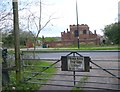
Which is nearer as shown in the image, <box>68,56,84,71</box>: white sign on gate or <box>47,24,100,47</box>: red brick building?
<box>68,56,84,71</box>: white sign on gate

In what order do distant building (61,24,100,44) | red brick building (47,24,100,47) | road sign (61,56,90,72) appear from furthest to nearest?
distant building (61,24,100,44) → red brick building (47,24,100,47) → road sign (61,56,90,72)

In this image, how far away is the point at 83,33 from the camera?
2325 inches

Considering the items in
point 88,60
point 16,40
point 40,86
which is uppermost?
point 16,40

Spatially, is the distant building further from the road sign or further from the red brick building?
the road sign

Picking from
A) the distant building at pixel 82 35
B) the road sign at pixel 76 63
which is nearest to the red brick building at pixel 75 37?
the distant building at pixel 82 35

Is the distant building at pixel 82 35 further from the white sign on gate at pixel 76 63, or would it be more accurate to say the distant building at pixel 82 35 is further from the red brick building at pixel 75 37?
the white sign on gate at pixel 76 63

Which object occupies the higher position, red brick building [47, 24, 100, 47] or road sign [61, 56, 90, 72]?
red brick building [47, 24, 100, 47]

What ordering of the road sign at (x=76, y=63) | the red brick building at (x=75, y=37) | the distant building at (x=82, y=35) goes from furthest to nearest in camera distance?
the distant building at (x=82, y=35) < the red brick building at (x=75, y=37) < the road sign at (x=76, y=63)

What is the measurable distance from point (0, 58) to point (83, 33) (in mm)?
50730

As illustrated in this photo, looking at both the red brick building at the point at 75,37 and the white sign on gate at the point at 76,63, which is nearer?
the white sign on gate at the point at 76,63

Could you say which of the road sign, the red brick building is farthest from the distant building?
the road sign

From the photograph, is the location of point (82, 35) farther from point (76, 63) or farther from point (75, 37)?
point (76, 63)

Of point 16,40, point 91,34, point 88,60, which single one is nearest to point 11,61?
point 16,40

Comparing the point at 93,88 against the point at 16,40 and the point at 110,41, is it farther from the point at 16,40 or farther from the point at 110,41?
the point at 110,41
